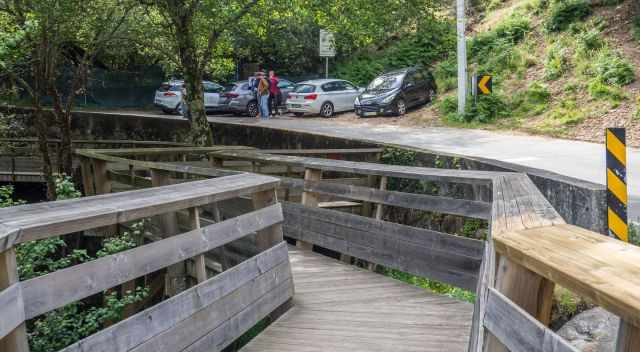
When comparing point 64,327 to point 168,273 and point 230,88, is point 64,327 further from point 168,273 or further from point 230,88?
point 230,88

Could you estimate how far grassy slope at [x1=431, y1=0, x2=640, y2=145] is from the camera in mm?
18391

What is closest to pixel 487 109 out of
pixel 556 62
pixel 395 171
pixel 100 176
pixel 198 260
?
pixel 556 62

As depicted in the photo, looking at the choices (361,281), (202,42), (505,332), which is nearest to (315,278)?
(361,281)

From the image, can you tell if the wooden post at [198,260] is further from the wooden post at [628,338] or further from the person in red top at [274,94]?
the person in red top at [274,94]

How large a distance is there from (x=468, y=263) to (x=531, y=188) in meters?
1.07

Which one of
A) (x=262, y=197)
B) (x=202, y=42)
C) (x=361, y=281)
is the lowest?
(x=361, y=281)

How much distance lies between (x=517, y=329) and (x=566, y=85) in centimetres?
2057

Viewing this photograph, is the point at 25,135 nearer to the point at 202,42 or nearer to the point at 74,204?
the point at 202,42

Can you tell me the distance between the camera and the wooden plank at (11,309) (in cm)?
256

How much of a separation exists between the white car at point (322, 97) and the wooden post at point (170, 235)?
19599mm

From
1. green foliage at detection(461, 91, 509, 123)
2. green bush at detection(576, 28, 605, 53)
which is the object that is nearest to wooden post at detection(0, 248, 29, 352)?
green foliage at detection(461, 91, 509, 123)

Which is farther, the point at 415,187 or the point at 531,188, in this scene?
the point at 415,187

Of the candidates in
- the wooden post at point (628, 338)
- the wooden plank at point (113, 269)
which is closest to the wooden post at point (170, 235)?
the wooden plank at point (113, 269)

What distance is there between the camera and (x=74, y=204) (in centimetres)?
356
